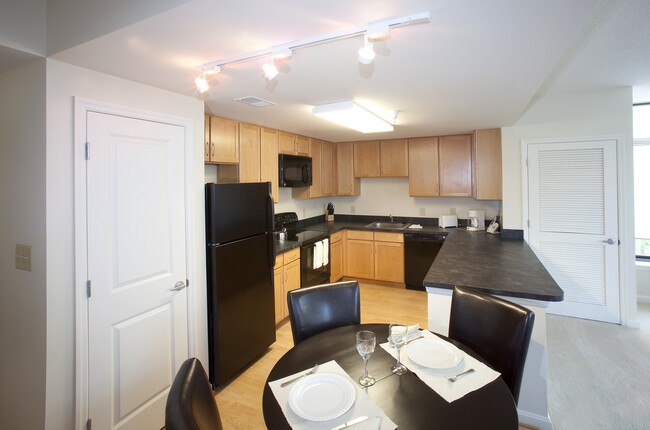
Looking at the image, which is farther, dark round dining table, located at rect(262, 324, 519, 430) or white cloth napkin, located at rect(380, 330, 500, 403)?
white cloth napkin, located at rect(380, 330, 500, 403)

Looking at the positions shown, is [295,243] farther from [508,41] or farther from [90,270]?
[508,41]

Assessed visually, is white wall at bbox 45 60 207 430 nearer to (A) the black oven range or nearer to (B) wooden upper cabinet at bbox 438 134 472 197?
(A) the black oven range

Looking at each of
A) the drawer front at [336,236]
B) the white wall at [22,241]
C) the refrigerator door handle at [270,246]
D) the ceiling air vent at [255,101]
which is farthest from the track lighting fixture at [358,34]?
the drawer front at [336,236]

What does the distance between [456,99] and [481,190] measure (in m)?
1.80

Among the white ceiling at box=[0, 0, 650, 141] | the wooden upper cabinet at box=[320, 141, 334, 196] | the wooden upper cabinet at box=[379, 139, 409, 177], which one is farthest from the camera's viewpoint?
the wooden upper cabinet at box=[320, 141, 334, 196]

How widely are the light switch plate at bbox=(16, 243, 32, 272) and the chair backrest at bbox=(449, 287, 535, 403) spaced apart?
7.60 feet

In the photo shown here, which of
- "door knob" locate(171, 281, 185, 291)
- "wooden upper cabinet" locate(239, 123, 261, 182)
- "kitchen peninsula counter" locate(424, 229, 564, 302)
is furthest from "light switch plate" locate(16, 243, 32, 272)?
"kitchen peninsula counter" locate(424, 229, 564, 302)

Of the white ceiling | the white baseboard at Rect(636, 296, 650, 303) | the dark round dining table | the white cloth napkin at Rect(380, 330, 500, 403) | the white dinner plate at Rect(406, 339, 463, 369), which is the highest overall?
the white ceiling

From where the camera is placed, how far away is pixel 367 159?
4988mm

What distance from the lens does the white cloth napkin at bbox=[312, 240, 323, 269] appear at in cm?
394

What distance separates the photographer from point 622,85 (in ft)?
10.3

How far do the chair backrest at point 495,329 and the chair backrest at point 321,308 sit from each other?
61cm

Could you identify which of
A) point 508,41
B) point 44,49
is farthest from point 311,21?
point 44,49

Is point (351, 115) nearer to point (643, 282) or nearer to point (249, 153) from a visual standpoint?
point (249, 153)
